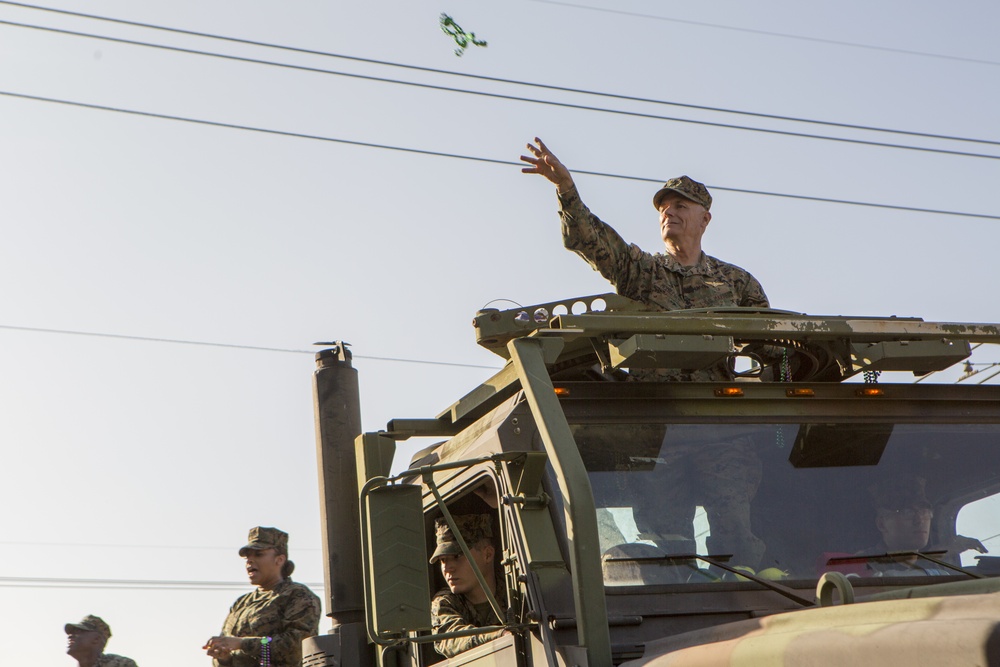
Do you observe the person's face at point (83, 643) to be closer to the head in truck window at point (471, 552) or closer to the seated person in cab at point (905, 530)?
the head in truck window at point (471, 552)

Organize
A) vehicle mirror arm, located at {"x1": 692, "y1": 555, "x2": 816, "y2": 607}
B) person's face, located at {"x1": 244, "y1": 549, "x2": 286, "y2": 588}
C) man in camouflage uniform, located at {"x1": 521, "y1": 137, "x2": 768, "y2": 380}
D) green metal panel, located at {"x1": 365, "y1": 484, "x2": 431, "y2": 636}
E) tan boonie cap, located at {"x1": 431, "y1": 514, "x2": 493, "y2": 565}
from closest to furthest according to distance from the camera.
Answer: green metal panel, located at {"x1": 365, "y1": 484, "x2": 431, "y2": 636} → vehicle mirror arm, located at {"x1": 692, "y1": 555, "x2": 816, "y2": 607} → tan boonie cap, located at {"x1": 431, "y1": 514, "x2": 493, "y2": 565} → man in camouflage uniform, located at {"x1": 521, "y1": 137, "x2": 768, "y2": 380} → person's face, located at {"x1": 244, "y1": 549, "x2": 286, "y2": 588}

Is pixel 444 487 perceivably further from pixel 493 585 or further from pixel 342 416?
pixel 342 416

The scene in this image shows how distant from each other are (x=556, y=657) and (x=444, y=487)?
1116 mm

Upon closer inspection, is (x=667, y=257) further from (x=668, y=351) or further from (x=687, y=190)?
(x=668, y=351)

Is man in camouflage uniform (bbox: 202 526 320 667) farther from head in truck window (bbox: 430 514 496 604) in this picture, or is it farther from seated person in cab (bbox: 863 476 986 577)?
seated person in cab (bbox: 863 476 986 577)

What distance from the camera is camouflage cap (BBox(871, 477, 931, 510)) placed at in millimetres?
4328

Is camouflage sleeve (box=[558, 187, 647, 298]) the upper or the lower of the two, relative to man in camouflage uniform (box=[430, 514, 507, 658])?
upper

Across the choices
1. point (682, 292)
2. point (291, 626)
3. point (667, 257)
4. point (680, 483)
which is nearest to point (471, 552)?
point (680, 483)

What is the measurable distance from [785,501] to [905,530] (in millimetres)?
408

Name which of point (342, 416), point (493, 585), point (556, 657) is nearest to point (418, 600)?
point (556, 657)

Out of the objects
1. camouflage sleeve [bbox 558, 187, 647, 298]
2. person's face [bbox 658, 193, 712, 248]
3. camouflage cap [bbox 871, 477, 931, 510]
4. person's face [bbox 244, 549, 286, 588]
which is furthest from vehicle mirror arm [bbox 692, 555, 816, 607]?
person's face [bbox 244, 549, 286, 588]

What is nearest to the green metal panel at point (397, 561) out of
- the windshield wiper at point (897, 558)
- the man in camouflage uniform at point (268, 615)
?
the windshield wiper at point (897, 558)

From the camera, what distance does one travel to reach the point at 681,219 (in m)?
6.12

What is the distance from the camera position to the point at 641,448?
4.22m
